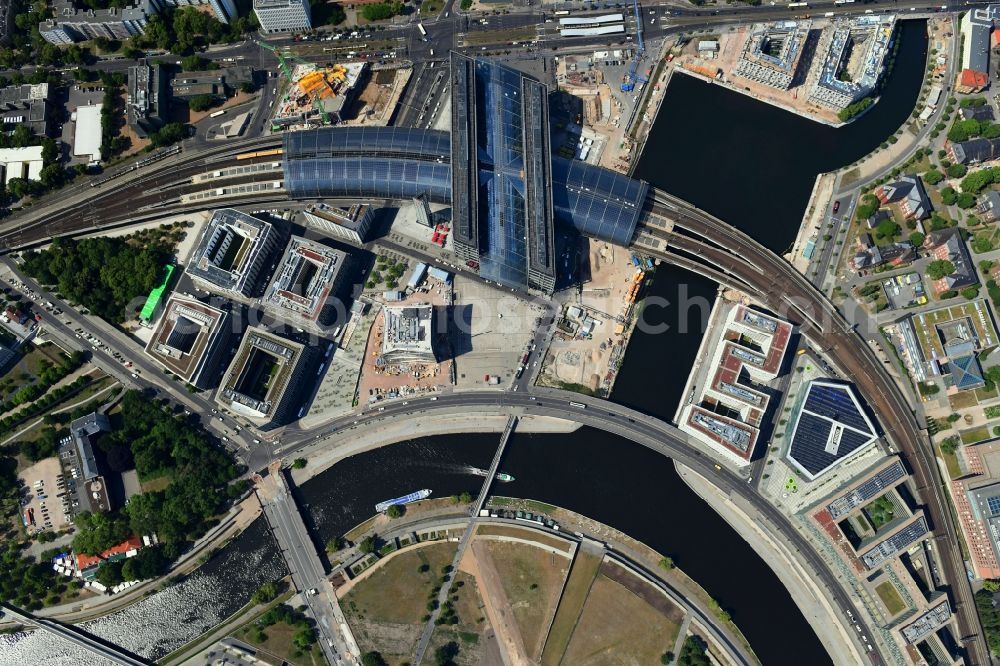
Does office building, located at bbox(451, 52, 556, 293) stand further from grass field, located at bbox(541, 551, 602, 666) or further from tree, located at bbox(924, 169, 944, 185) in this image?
tree, located at bbox(924, 169, 944, 185)

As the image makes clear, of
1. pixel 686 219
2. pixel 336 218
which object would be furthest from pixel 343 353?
pixel 686 219

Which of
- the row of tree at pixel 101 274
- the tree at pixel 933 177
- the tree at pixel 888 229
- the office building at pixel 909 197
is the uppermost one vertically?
the tree at pixel 933 177

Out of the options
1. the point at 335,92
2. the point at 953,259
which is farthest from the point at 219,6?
the point at 953,259

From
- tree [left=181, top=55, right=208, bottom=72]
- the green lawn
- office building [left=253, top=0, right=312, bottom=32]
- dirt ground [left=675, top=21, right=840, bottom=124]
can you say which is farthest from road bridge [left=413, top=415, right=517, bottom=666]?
tree [left=181, top=55, right=208, bottom=72]

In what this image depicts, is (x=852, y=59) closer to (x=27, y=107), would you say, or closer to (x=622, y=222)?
(x=622, y=222)

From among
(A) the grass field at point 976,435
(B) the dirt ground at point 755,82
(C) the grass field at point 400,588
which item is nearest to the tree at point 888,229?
(B) the dirt ground at point 755,82

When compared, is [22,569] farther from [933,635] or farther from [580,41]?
[933,635]

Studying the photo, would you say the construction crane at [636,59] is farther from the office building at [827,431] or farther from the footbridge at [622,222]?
the office building at [827,431]
